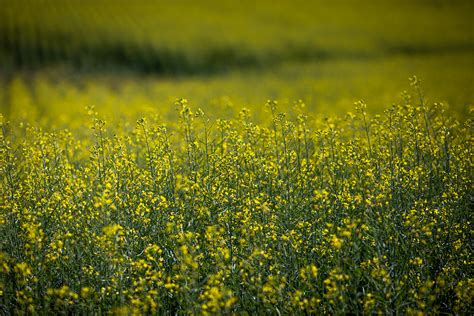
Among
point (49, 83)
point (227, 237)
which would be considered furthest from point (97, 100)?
point (227, 237)

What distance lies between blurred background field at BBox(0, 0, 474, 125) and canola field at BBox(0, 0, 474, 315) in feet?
0.48

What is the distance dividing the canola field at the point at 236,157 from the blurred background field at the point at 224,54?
15 centimetres

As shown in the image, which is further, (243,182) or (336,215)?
(243,182)

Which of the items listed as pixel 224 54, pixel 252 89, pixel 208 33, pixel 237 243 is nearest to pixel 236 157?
pixel 237 243

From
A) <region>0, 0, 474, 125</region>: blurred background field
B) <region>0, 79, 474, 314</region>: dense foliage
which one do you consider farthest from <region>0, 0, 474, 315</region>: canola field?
<region>0, 0, 474, 125</region>: blurred background field

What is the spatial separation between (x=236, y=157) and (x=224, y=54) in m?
19.2

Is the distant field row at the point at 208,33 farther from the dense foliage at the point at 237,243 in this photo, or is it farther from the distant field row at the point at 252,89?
the dense foliage at the point at 237,243

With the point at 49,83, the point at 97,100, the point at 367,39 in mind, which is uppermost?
the point at 367,39

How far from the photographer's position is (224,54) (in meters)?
23.7

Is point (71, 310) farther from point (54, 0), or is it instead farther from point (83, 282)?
point (54, 0)

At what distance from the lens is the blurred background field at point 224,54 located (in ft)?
46.8

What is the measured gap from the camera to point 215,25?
27328mm

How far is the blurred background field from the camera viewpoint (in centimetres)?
1427

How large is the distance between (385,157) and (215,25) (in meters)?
23.4
